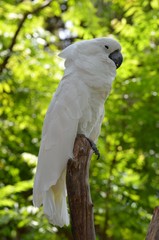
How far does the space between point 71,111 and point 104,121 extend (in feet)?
4.64

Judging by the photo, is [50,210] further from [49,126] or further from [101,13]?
[101,13]

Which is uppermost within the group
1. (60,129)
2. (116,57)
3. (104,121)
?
(116,57)

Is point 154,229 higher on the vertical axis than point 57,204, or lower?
higher

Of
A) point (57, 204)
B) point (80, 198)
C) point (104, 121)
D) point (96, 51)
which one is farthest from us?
point (104, 121)

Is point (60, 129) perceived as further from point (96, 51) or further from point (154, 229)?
point (154, 229)

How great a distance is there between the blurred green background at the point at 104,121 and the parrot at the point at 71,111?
42.2 inches

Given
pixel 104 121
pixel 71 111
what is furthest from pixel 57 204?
pixel 104 121

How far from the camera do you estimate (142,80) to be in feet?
12.8

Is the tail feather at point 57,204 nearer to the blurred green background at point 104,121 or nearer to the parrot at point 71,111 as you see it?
the parrot at point 71,111

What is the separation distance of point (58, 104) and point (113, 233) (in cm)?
189

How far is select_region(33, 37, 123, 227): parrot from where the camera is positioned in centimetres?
258

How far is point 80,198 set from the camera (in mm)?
2299

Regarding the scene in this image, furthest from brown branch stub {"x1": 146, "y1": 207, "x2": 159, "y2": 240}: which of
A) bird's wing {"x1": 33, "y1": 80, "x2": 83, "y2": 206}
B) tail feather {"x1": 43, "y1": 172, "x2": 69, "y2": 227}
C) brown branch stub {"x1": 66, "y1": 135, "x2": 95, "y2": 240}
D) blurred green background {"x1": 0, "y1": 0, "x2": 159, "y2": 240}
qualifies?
blurred green background {"x1": 0, "y1": 0, "x2": 159, "y2": 240}

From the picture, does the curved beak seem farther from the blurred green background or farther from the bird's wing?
the blurred green background
